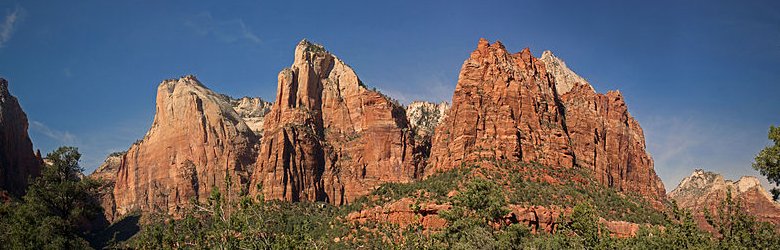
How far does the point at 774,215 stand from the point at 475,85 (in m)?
51.2

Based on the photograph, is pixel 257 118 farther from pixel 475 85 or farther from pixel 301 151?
pixel 475 85

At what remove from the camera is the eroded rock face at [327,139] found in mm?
141875

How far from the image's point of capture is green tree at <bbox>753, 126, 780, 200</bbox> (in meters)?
39.7

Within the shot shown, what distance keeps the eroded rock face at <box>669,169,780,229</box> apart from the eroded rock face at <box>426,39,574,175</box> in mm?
24793

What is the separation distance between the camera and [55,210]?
4772cm

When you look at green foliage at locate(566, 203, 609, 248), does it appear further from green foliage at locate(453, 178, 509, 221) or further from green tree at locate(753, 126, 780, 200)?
green tree at locate(753, 126, 780, 200)

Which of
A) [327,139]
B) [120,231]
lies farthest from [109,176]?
[327,139]

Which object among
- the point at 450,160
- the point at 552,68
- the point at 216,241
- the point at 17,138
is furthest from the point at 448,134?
the point at 216,241

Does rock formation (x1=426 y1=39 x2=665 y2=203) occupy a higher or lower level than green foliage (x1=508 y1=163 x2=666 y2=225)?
higher

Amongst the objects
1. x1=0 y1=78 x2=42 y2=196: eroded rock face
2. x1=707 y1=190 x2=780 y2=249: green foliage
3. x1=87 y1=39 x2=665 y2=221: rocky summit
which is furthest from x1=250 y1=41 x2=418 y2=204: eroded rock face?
x1=707 y1=190 x2=780 y2=249: green foliage

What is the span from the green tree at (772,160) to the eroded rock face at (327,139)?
104109mm

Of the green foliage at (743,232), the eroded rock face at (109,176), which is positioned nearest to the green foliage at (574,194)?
the green foliage at (743,232)

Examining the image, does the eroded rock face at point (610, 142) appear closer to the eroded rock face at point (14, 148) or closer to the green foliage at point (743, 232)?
the green foliage at point (743, 232)

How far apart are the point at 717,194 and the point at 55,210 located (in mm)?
104007
